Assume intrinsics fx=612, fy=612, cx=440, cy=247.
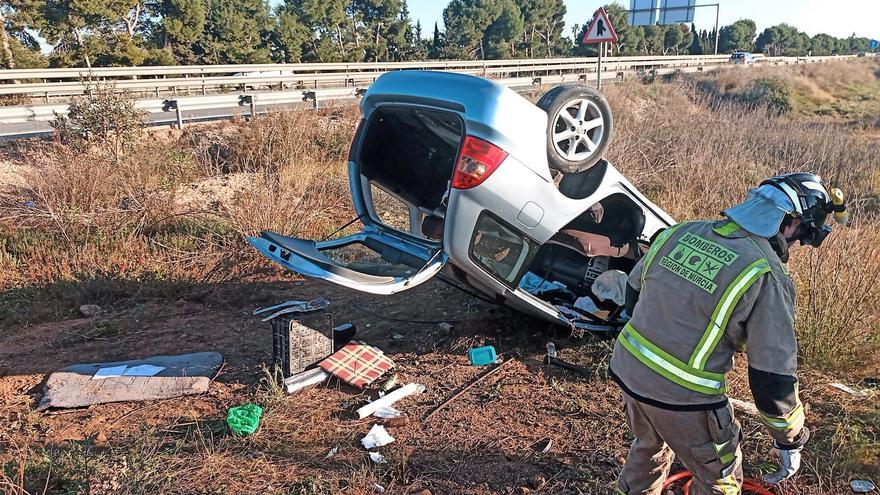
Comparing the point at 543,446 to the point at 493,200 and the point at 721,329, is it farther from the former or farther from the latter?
the point at 721,329

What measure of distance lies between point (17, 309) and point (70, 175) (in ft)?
6.07

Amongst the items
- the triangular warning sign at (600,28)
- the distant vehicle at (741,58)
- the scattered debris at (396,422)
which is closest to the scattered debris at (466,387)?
the scattered debris at (396,422)

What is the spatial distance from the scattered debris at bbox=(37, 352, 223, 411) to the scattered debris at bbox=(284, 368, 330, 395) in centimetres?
59

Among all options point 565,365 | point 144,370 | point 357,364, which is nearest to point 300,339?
point 357,364

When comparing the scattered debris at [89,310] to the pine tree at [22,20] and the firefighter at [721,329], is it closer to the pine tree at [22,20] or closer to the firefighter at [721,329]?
the firefighter at [721,329]

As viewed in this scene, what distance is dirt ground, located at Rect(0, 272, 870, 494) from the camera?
10.4 feet

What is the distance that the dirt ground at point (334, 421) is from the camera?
317 centimetres

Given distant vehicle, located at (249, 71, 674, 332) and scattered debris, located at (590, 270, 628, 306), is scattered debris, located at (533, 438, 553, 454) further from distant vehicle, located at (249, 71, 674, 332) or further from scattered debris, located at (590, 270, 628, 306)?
scattered debris, located at (590, 270, 628, 306)

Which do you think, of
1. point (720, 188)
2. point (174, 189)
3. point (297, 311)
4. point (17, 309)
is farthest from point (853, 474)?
point (174, 189)

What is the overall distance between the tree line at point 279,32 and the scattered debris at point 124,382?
1917 cm

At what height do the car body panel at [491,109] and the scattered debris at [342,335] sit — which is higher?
the car body panel at [491,109]

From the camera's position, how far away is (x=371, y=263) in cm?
424

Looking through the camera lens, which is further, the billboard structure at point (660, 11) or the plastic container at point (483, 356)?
the billboard structure at point (660, 11)

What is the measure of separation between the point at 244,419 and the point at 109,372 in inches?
50.9
